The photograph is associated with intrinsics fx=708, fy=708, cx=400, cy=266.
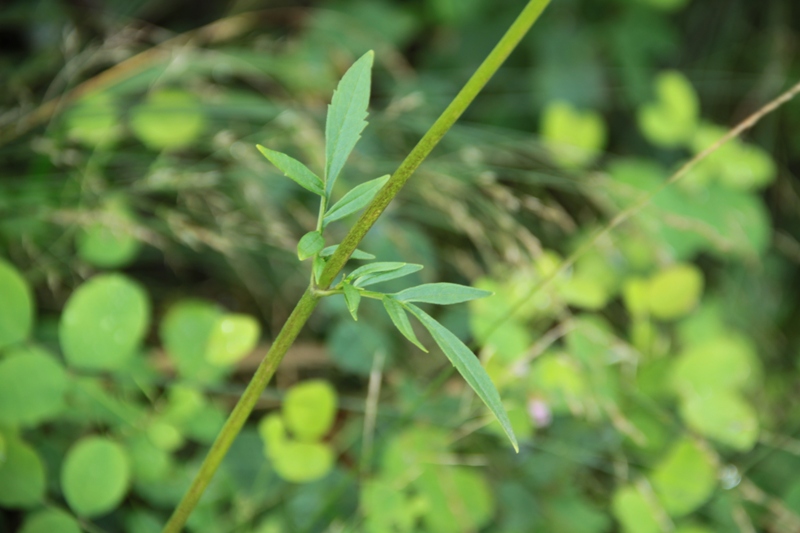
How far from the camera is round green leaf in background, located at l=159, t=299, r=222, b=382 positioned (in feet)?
3.14

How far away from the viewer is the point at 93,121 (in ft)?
3.86

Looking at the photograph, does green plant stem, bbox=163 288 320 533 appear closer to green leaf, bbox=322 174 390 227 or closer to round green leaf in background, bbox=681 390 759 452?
green leaf, bbox=322 174 390 227

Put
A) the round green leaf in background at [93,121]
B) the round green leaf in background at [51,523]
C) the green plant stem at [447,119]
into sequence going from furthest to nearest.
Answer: the round green leaf in background at [93,121]
the round green leaf in background at [51,523]
the green plant stem at [447,119]

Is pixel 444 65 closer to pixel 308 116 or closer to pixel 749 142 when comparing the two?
pixel 308 116

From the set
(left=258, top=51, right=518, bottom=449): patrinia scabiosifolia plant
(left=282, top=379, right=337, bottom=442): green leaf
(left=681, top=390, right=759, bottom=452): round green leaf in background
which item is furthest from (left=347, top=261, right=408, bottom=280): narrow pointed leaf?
(left=681, top=390, right=759, bottom=452): round green leaf in background

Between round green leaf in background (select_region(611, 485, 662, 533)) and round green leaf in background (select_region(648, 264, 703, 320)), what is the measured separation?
322mm

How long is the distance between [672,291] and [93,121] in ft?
3.30

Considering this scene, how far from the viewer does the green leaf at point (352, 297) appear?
47 cm

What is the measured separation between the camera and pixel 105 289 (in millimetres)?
868

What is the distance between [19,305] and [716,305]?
4.29ft

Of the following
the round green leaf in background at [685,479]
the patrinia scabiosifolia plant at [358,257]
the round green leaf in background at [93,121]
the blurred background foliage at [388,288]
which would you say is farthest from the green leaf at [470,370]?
the round green leaf in background at [93,121]

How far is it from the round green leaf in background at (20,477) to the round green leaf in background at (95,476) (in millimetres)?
29

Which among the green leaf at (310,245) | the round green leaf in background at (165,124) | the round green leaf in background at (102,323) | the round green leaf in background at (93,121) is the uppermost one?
the green leaf at (310,245)

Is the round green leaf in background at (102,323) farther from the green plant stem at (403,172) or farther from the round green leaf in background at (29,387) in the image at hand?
the green plant stem at (403,172)
